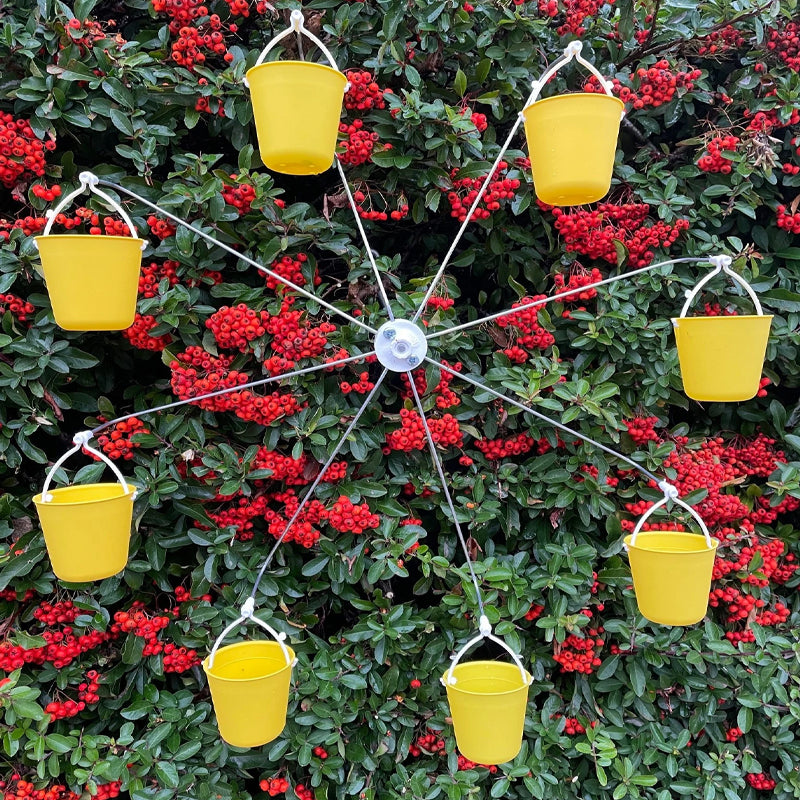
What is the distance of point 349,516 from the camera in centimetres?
152

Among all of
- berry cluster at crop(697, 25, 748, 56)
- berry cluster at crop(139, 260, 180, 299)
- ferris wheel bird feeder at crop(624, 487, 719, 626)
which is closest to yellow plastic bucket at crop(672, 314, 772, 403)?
ferris wheel bird feeder at crop(624, 487, 719, 626)

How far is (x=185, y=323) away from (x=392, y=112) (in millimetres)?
750

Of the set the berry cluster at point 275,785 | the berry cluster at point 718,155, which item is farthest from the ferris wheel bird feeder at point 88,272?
the berry cluster at point 718,155

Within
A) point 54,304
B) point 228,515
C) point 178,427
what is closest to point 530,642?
point 228,515

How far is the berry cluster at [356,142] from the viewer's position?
1595 mm

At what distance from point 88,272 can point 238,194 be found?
1.87ft

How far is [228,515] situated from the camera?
64.1 inches

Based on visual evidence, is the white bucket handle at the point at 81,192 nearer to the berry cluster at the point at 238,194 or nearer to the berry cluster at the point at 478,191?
the berry cluster at the point at 238,194

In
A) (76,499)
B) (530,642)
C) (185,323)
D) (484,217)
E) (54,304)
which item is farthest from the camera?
(530,642)

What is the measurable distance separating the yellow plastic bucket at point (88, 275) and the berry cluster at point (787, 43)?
181 cm

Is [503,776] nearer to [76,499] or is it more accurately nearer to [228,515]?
[228,515]

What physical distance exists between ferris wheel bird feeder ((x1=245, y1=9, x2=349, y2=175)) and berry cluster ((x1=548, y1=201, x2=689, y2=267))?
796 mm

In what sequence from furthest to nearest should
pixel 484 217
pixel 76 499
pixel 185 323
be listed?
pixel 484 217 < pixel 185 323 < pixel 76 499

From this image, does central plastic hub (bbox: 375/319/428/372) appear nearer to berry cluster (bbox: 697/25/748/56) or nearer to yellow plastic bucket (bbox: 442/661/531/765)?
yellow plastic bucket (bbox: 442/661/531/765)
